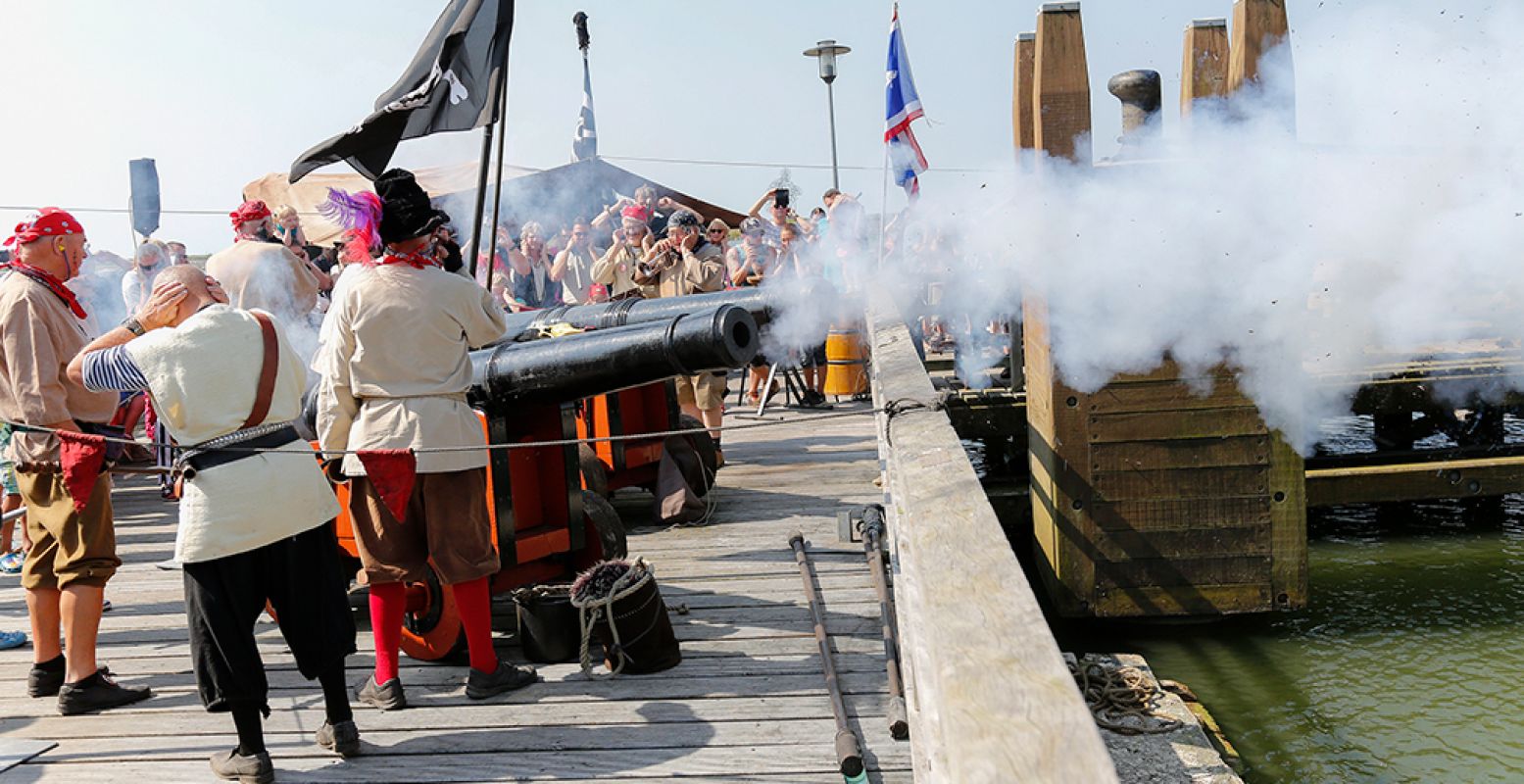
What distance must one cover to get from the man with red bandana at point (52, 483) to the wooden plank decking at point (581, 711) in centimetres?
18

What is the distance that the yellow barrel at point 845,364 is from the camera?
450 inches

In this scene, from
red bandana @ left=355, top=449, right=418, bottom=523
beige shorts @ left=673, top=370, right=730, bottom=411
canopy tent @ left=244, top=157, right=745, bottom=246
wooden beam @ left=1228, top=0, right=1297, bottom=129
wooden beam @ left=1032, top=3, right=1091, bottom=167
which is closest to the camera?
red bandana @ left=355, top=449, right=418, bottom=523

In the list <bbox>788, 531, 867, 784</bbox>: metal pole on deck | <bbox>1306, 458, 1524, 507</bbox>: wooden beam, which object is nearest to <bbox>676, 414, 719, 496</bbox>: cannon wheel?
<bbox>788, 531, 867, 784</bbox>: metal pole on deck

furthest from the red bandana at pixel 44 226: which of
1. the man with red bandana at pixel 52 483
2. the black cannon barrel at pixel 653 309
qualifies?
the black cannon barrel at pixel 653 309

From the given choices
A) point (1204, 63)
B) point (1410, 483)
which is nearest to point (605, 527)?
point (1204, 63)

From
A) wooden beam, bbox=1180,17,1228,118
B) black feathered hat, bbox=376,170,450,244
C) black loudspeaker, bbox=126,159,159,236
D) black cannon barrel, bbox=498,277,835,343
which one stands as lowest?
black cannon barrel, bbox=498,277,835,343

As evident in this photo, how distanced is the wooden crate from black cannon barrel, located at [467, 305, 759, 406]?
5.93 ft

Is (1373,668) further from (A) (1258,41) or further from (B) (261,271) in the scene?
(B) (261,271)

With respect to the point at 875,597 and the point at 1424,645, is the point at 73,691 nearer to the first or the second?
the point at 875,597

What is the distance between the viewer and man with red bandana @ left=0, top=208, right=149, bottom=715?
4.43m

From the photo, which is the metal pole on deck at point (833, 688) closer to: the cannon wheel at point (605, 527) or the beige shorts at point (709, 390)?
the cannon wheel at point (605, 527)

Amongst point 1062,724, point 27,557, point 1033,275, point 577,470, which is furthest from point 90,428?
point 1062,724

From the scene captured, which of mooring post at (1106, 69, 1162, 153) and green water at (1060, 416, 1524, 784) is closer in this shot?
green water at (1060, 416, 1524, 784)

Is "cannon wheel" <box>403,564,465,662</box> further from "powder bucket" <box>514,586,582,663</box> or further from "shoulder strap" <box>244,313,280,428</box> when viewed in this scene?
"shoulder strap" <box>244,313,280,428</box>
